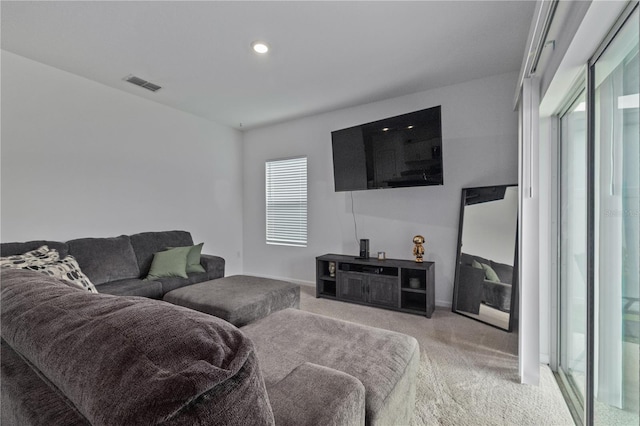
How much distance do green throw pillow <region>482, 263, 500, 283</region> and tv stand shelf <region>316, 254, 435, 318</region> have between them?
1.67 ft

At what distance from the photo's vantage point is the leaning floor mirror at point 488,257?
2.77 metres

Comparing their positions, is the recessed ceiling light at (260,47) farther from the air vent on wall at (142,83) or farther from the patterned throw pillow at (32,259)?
the patterned throw pillow at (32,259)

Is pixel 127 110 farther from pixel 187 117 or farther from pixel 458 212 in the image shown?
pixel 458 212

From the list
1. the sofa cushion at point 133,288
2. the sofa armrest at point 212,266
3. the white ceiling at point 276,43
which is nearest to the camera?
the white ceiling at point 276,43

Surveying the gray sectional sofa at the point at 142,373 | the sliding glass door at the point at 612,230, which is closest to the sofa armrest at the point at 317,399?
the gray sectional sofa at the point at 142,373

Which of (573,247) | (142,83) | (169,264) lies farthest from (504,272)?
(142,83)

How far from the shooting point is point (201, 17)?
2.13 m

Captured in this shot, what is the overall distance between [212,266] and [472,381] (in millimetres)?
2836

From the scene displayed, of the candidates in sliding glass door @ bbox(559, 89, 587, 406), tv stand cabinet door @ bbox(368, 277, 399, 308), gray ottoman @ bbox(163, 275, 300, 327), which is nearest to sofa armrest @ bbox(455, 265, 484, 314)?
tv stand cabinet door @ bbox(368, 277, 399, 308)

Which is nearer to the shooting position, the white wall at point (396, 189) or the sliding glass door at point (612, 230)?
the sliding glass door at point (612, 230)

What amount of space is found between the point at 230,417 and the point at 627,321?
1.50 metres

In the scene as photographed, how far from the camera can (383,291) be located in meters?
3.31

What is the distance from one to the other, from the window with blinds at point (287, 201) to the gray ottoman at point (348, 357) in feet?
9.04

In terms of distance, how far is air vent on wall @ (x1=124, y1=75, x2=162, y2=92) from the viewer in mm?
3121
